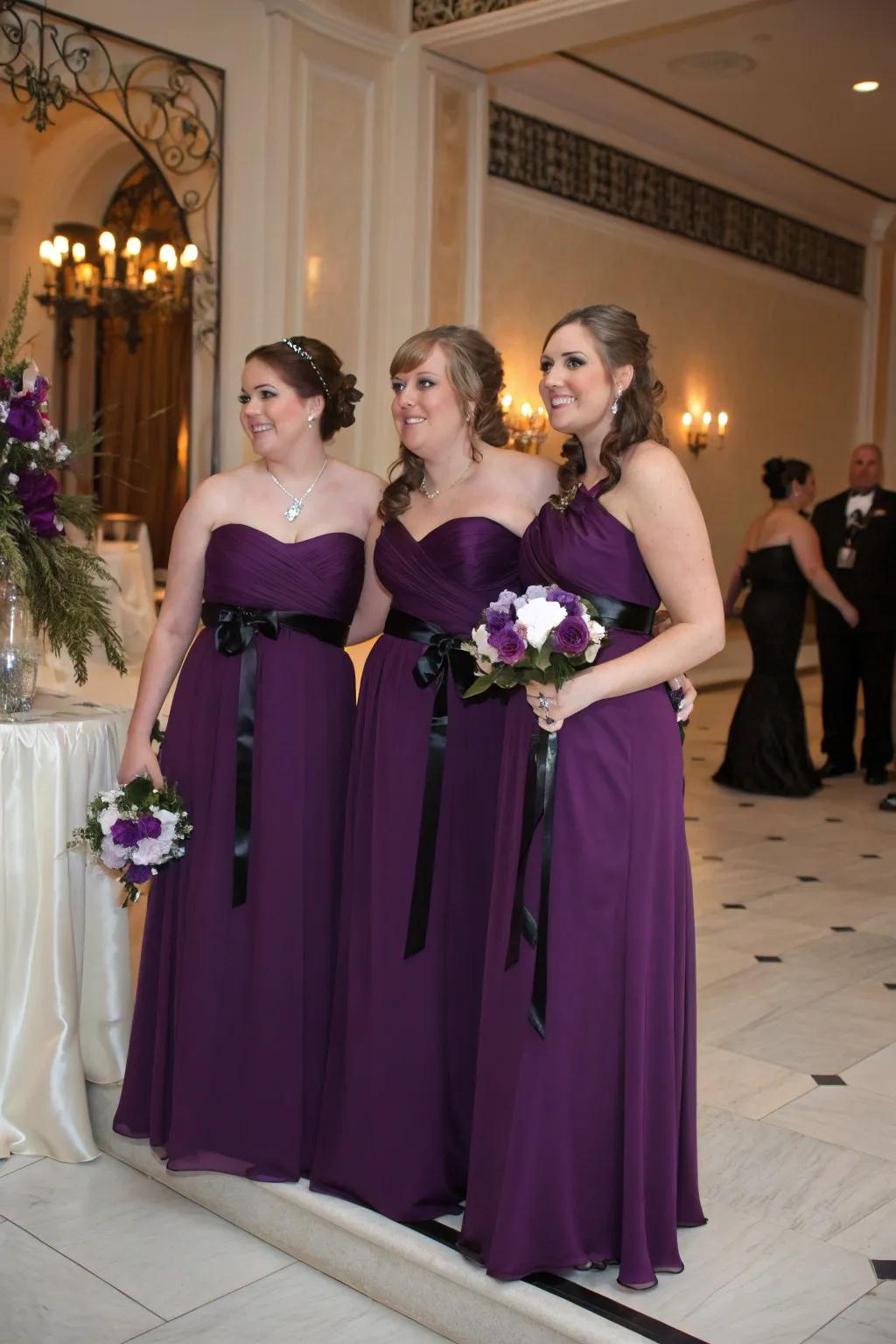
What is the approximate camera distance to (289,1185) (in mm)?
3225

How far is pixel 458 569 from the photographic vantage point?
3.04 metres

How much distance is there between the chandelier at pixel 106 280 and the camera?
11188mm

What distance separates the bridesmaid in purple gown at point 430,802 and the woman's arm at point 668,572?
382 millimetres

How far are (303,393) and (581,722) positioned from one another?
1.08 meters

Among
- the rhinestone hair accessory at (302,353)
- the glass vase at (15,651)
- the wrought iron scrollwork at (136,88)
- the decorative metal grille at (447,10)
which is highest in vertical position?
the decorative metal grille at (447,10)

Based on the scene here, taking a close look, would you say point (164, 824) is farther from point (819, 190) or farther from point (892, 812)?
point (819, 190)

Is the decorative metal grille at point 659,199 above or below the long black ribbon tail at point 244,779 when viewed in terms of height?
above

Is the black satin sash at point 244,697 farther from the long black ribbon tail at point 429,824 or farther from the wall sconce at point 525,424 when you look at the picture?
the wall sconce at point 525,424

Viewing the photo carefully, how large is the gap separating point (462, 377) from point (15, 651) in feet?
4.67

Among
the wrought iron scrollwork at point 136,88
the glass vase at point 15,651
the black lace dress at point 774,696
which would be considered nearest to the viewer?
the glass vase at point 15,651

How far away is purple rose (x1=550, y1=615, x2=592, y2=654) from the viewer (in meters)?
2.50

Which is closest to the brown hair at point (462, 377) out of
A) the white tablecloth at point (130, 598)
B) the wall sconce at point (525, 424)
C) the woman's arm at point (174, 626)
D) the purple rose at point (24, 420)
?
the woman's arm at point (174, 626)

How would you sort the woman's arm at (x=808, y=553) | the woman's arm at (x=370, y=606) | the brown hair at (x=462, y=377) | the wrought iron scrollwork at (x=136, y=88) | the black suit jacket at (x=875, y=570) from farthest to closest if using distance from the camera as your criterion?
the black suit jacket at (x=875, y=570) → the woman's arm at (x=808, y=553) → the wrought iron scrollwork at (x=136, y=88) → the woman's arm at (x=370, y=606) → the brown hair at (x=462, y=377)

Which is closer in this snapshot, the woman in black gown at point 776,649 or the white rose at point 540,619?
the white rose at point 540,619
